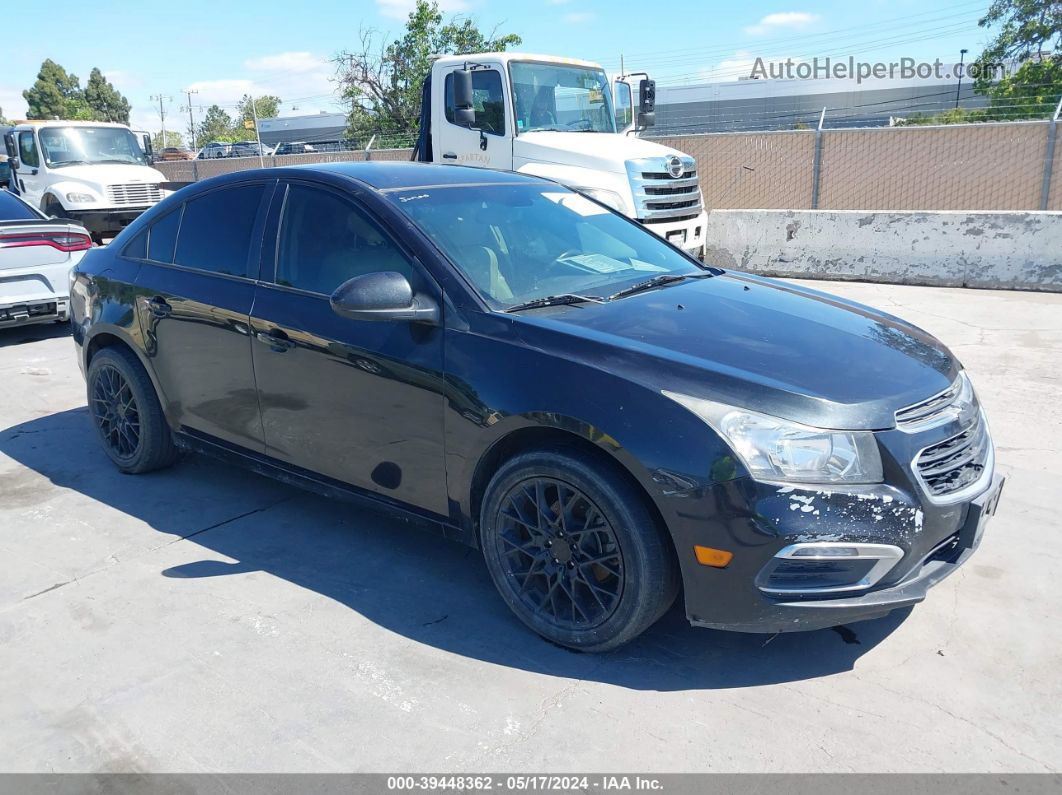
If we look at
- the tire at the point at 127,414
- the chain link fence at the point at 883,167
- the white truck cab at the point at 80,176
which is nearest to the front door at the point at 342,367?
the tire at the point at 127,414

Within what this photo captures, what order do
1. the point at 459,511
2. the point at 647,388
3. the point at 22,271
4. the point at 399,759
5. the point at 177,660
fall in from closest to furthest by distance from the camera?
the point at 399,759
the point at 647,388
the point at 177,660
the point at 459,511
the point at 22,271

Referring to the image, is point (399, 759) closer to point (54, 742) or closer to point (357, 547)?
point (54, 742)

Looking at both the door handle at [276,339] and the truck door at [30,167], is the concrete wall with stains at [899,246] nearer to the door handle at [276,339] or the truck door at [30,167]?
the door handle at [276,339]

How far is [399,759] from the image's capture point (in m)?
2.76

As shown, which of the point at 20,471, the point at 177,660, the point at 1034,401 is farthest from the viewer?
the point at 1034,401

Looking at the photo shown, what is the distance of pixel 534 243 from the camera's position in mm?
4059

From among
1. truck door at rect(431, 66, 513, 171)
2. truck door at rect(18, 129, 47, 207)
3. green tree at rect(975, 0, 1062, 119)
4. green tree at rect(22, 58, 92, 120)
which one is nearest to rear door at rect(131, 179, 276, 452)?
truck door at rect(431, 66, 513, 171)

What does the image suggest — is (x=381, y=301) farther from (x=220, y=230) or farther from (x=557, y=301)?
(x=220, y=230)

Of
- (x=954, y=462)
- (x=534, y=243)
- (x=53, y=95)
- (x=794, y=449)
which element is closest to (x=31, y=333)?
(x=534, y=243)

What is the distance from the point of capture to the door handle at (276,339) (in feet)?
13.1

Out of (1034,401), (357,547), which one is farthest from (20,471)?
(1034,401)

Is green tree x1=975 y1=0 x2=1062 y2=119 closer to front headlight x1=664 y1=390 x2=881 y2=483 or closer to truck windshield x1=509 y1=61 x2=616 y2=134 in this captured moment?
truck windshield x1=509 y1=61 x2=616 y2=134

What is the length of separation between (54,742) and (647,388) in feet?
7.46

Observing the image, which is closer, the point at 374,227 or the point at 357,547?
the point at 374,227
